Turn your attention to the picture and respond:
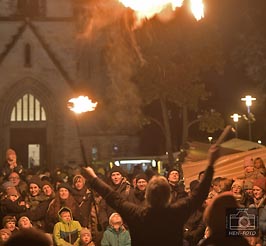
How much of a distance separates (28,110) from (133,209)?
115ft

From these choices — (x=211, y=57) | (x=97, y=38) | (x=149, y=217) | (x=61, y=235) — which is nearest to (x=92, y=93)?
(x=97, y=38)

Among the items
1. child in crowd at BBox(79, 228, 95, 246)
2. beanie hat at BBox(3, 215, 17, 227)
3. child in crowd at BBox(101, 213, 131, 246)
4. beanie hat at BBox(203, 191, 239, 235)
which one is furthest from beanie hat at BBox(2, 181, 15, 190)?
beanie hat at BBox(203, 191, 239, 235)

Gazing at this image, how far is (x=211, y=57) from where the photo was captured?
31.1 m

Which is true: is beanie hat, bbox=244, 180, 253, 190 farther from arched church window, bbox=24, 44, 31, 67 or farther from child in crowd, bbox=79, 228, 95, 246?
arched church window, bbox=24, 44, 31, 67

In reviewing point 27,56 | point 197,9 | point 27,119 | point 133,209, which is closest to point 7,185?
point 197,9

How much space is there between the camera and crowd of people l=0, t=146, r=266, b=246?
5.23 m

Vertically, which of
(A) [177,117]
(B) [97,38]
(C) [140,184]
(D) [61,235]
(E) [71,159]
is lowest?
(D) [61,235]

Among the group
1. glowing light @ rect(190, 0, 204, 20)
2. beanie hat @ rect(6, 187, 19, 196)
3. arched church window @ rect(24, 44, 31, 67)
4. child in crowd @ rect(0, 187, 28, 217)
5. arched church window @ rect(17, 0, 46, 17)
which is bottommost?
child in crowd @ rect(0, 187, 28, 217)

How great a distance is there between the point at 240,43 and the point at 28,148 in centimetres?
1590

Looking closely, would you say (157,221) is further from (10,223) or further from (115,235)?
(10,223)

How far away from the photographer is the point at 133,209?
536 centimetres

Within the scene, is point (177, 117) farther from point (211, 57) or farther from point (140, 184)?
point (140, 184)

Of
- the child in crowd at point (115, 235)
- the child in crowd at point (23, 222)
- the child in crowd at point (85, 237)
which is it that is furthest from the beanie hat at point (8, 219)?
the child in crowd at point (115, 235)

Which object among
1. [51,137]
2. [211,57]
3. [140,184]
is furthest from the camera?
[51,137]
